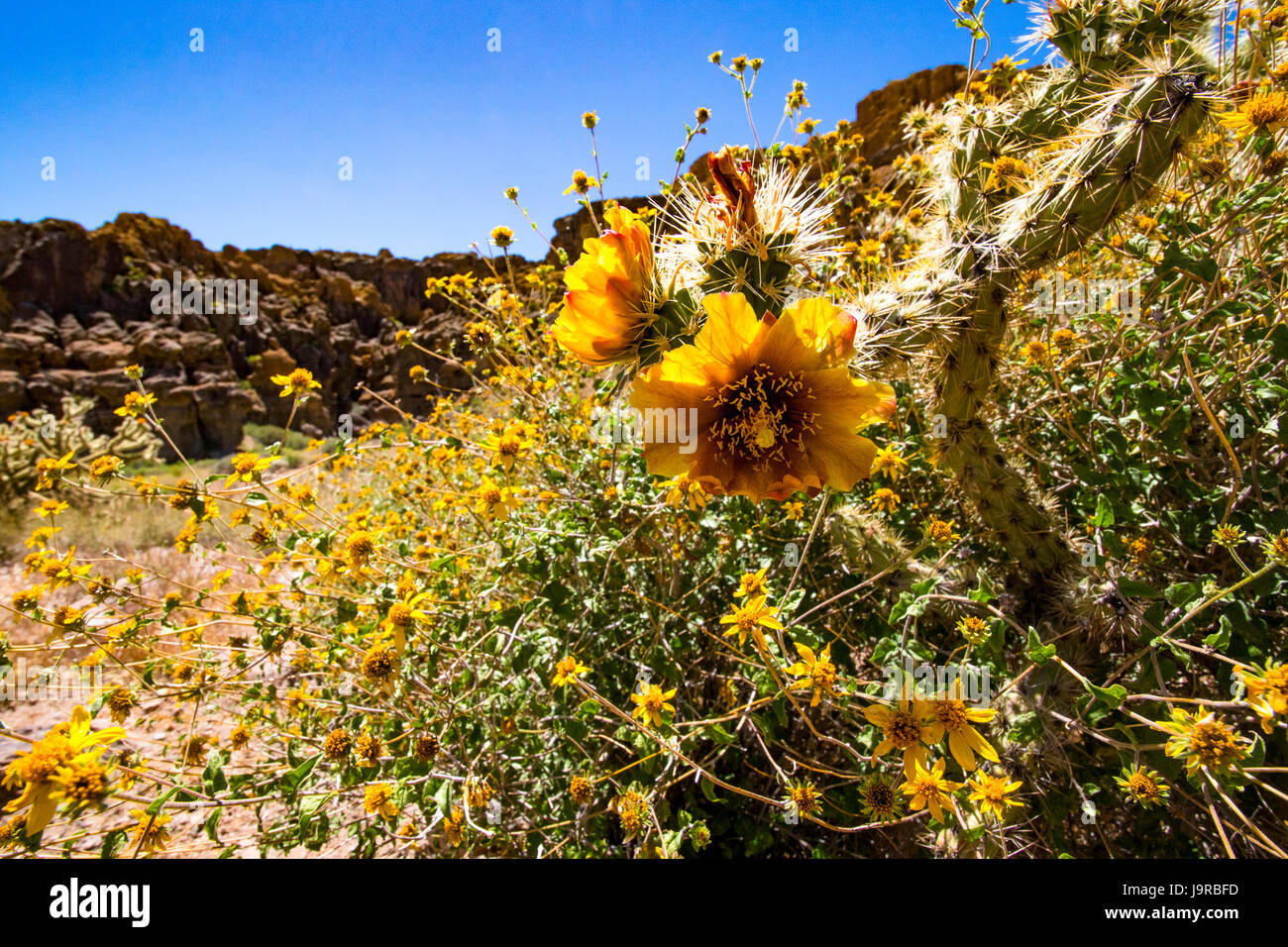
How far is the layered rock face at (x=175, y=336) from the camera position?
2678cm

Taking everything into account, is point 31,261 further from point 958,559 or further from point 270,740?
point 958,559

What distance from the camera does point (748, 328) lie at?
2.91ft

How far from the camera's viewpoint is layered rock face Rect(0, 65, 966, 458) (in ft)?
87.7

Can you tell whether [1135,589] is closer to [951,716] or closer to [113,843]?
[951,716]

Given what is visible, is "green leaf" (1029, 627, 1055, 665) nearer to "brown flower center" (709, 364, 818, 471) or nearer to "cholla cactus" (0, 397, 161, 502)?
"brown flower center" (709, 364, 818, 471)

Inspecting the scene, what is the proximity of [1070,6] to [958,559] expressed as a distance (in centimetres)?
160

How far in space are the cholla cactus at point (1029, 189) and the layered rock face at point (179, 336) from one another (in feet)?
73.6

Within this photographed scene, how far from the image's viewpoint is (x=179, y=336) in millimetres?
30234

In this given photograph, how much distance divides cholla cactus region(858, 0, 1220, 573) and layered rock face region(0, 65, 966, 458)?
22.4m

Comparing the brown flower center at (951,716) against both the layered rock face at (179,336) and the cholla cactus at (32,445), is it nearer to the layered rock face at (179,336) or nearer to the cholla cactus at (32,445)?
the cholla cactus at (32,445)

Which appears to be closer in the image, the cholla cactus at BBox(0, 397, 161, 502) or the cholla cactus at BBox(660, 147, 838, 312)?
the cholla cactus at BBox(660, 147, 838, 312)

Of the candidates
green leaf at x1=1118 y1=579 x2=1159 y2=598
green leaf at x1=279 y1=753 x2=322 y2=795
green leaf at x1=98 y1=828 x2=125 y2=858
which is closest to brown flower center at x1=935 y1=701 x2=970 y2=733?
green leaf at x1=1118 y1=579 x2=1159 y2=598

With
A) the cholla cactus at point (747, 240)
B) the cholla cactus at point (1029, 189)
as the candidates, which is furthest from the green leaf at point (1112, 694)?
the cholla cactus at point (747, 240)
